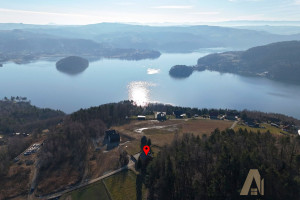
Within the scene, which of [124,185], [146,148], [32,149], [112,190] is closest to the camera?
[112,190]

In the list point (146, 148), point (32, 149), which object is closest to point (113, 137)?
point (146, 148)

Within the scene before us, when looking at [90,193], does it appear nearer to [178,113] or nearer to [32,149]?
[32,149]

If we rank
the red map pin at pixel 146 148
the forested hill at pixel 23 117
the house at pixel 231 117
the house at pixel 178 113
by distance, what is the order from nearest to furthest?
the red map pin at pixel 146 148
the house at pixel 231 117
the house at pixel 178 113
the forested hill at pixel 23 117

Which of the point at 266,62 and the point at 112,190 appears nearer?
the point at 112,190

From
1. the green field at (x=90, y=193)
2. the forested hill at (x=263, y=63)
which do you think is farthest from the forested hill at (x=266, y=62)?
the green field at (x=90, y=193)

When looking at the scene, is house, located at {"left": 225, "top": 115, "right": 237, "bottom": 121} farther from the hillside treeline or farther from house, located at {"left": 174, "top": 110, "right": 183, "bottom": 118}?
the hillside treeline

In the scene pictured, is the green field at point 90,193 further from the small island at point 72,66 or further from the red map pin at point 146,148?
the small island at point 72,66

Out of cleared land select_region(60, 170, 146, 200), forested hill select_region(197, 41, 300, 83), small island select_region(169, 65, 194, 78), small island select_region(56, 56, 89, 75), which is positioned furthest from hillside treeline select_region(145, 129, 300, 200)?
small island select_region(56, 56, 89, 75)

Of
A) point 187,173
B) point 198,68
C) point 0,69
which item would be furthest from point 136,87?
point 0,69
